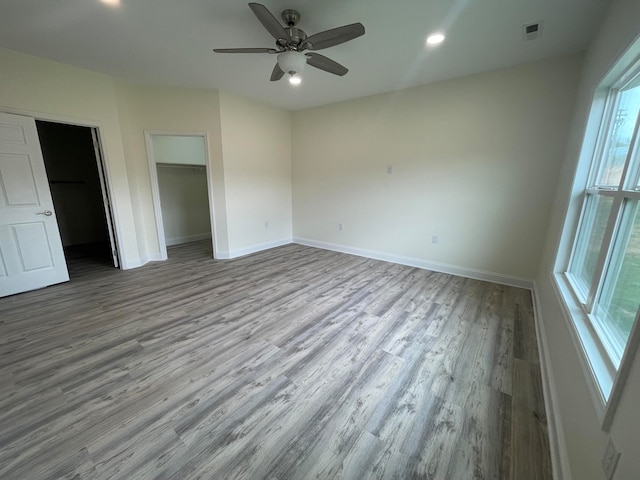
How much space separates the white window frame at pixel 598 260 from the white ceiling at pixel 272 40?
0.77 metres

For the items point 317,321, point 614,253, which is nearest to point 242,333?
point 317,321

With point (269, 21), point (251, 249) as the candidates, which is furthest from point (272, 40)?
point (251, 249)

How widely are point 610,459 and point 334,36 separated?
2639 millimetres

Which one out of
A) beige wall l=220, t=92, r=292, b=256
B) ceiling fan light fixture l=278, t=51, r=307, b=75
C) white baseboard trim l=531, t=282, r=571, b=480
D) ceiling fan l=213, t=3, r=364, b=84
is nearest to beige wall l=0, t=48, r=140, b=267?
beige wall l=220, t=92, r=292, b=256

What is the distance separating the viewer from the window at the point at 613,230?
1205 millimetres

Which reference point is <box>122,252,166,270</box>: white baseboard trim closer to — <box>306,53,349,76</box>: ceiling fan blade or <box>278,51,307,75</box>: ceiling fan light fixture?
<box>278,51,307,75</box>: ceiling fan light fixture

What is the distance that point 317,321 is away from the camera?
2477 mm

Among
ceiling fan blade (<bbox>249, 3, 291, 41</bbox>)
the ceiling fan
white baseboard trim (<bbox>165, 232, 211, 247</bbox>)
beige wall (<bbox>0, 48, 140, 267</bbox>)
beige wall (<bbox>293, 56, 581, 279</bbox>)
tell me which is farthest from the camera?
white baseboard trim (<bbox>165, 232, 211, 247</bbox>)

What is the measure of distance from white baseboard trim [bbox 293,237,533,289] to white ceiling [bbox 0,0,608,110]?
255cm

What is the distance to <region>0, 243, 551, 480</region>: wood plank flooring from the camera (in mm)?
1260

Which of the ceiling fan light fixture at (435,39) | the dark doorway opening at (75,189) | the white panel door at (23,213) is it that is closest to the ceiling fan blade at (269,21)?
the ceiling fan light fixture at (435,39)

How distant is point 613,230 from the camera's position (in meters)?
1.37

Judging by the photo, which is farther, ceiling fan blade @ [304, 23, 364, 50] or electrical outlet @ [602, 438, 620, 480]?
ceiling fan blade @ [304, 23, 364, 50]

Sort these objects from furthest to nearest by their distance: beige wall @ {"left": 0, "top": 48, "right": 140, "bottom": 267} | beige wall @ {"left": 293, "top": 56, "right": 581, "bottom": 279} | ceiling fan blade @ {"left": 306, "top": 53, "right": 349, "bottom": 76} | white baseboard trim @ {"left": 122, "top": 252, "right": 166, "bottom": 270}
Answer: white baseboard trim @ {"left": 122, "top": 252, "right": 166, "bottom": 270}, beige wall @ {"left": 293, "top": 56, "right": 581, "bottom": 279}, beige wall @ {"left": 0, "top": 48, "right": 140, "bottom": 267}, ceiling fan blade @ {"left": 306, "top": 53, "right": 349, "bottom": 76}
